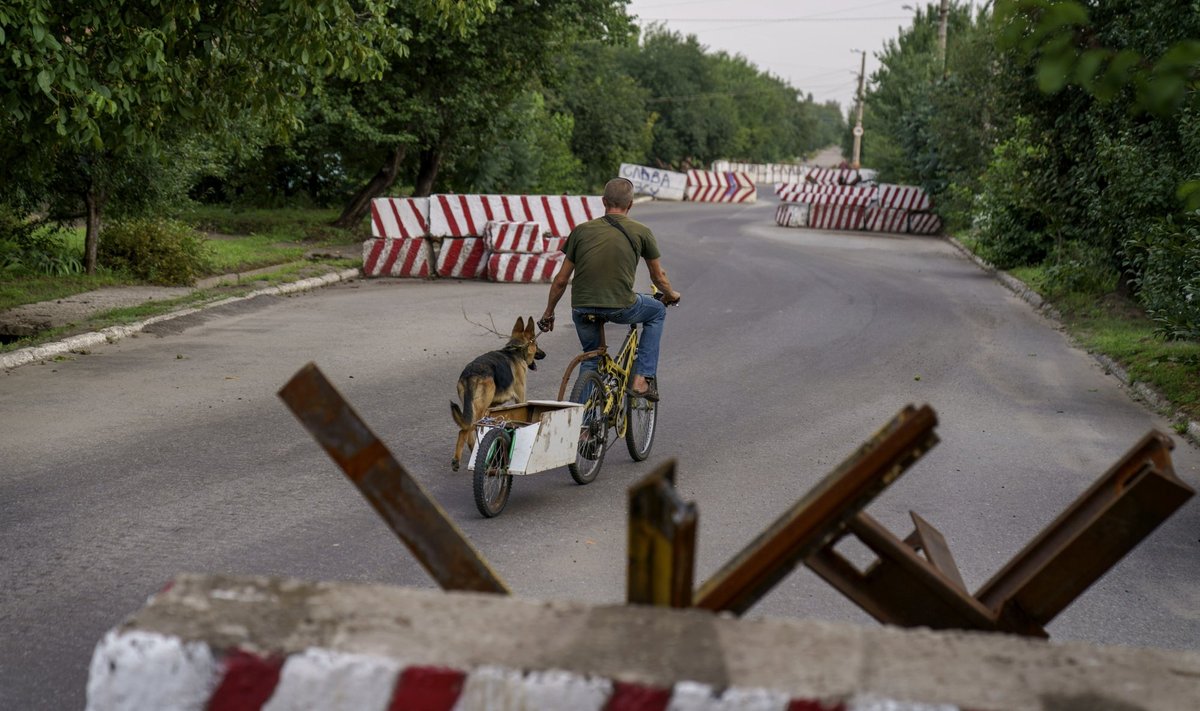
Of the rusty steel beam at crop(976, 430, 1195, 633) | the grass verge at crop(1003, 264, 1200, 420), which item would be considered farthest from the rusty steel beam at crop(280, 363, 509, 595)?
the grass verge at crop(1003, 264, 1200, 420)

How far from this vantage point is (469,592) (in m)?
2.43

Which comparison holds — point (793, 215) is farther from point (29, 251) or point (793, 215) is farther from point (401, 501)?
point (401, 501)

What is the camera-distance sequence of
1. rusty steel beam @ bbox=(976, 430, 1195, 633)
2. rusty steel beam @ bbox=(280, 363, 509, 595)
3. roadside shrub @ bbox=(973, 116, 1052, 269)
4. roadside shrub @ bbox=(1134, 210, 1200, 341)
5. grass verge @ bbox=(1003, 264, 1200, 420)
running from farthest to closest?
roadside shrub @ bbox=(973, 116, 1052, 269) < grass verge @ bbox=(1003, 264, 1200, 420) < roadside shrub @ bbox=(1134, 210, 1200, 341) < rusty steel beam @ bbox=(976, 430, 1195, 633) < rusty steel beam @ bbox=(280, 363, 509, 595)

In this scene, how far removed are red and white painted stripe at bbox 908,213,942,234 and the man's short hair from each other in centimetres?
3260

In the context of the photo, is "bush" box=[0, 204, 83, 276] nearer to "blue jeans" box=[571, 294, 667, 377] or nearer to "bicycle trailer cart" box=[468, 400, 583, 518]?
"blue jeans" box=[571, 294, 667, 377]

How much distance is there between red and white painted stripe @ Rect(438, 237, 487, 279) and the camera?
69.4ft

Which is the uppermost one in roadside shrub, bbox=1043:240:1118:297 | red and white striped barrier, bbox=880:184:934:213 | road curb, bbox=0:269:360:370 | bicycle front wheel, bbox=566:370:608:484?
bicycle front wheel, bbox=566:370:608:484

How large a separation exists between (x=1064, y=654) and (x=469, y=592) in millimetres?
1085

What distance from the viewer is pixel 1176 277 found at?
1147cm

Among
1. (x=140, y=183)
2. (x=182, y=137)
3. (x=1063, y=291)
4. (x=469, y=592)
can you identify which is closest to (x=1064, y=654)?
(x=469, y=592)

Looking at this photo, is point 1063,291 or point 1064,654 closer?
point 1064,654

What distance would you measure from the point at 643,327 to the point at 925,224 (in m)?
32.5

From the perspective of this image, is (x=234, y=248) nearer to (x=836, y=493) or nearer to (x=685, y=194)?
(x=836, y=493)

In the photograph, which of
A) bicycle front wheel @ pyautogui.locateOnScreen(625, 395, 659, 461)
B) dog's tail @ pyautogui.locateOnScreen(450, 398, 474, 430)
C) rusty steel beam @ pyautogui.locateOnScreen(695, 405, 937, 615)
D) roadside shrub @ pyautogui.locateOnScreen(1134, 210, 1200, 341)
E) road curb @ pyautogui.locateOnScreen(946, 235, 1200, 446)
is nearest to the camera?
rusty steel beam @ pyautogui.locateOnScreen(695, 405, 937, 615)
